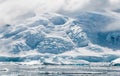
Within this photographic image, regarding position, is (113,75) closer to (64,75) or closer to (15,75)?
(64,75)

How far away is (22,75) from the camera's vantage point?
140m

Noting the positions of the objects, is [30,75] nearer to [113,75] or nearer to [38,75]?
[38,75]

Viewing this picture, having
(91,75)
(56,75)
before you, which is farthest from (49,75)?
(91,75)

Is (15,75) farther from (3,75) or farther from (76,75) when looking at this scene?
(76,75)

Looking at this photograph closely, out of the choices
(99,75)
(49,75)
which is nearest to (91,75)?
(99,75)

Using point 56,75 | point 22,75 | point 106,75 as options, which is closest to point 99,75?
point 106,75

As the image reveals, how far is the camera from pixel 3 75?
14150cm

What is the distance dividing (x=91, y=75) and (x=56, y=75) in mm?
9349

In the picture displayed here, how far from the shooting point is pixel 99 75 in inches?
5591

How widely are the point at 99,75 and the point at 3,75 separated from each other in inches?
1003

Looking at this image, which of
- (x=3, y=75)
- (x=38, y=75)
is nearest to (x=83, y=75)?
(x=38, y=75)

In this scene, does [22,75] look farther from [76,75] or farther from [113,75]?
[113,75]

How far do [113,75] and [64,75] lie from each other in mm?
13159

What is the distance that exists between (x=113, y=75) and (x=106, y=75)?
208cm
